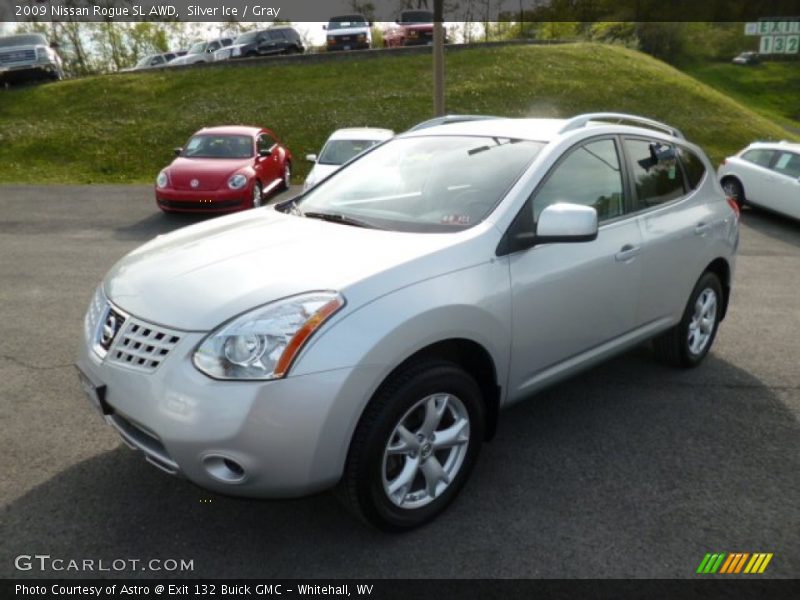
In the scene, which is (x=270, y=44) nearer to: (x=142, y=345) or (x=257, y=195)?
(x=257, y=195)

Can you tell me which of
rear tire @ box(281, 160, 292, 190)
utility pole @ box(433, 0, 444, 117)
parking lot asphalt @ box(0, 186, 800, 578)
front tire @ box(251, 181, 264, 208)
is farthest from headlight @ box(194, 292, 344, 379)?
utility pole @ box(433, 0, 444, 117)

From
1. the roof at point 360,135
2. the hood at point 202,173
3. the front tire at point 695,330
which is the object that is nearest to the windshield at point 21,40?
the hood at point 202,173

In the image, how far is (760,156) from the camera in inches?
521

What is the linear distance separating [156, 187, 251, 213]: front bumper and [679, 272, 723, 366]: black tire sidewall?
26.6 feet

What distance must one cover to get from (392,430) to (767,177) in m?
12.7

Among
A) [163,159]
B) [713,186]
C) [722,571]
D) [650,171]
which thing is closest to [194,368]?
[722,571]

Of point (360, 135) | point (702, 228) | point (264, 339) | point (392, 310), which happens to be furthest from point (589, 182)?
point (360, 135)

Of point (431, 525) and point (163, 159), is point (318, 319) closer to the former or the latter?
point (431, 525)

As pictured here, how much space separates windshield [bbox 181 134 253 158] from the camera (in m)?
12.2

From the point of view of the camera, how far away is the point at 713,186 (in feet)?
15.9

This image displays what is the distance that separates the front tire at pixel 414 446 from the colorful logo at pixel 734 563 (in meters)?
1.05

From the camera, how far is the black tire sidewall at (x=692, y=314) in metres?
4.56

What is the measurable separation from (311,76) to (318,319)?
84.7 ft

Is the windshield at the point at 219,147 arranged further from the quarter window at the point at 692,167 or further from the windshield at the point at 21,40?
the windshield at the point at 21,40
